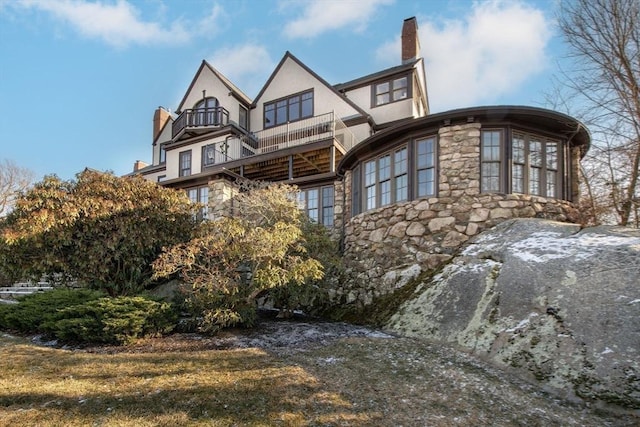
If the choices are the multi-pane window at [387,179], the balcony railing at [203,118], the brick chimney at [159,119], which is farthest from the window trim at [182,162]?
the multi-pane window at [387,179]

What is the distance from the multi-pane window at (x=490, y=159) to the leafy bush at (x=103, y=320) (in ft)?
26.4

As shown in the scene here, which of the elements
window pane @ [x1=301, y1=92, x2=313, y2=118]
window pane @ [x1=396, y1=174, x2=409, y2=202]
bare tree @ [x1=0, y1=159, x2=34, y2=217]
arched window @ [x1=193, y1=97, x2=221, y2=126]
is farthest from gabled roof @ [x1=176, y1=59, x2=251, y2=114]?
bare tree @ [x1=0, y1=159, x2=34, y2=217]

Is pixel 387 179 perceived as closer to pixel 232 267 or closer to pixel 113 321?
pixel 232 267

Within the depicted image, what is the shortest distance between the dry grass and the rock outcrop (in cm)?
51

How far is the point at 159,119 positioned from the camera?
25422 mm

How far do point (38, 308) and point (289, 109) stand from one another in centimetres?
1365

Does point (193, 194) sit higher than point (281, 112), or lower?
lower

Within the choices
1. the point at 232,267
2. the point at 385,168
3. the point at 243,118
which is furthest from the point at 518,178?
the point at 243,118

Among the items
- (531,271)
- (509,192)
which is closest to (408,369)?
(531,271)

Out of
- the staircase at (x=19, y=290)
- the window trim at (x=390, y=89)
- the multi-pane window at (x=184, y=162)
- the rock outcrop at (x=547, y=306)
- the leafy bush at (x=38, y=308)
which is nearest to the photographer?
the rock outcrop at (x=547, y=306)

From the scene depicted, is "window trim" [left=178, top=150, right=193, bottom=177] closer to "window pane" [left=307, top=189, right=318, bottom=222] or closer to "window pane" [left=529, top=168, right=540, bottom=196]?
"window pane" [left=307, top=189, right=318, bottom=222]

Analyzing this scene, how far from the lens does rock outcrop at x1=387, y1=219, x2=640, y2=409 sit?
15.2ft

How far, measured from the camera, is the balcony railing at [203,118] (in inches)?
768

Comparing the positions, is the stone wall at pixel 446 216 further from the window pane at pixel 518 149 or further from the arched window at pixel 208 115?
the arched window at pixel 208 115
